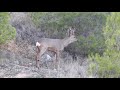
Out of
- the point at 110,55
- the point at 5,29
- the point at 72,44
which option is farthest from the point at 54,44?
the point at 110,55

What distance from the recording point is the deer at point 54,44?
314 inches

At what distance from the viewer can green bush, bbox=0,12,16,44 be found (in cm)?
799

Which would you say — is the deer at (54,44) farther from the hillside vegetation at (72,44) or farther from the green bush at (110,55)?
the green bush at (110,55)

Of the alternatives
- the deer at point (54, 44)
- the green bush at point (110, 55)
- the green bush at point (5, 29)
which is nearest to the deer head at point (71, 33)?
the deer at point (54, 44)

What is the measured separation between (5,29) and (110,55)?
2304 millimetres

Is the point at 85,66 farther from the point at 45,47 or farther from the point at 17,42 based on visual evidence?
the point at 17,42

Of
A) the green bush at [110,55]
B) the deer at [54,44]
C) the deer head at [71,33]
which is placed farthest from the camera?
the deer head at [71,33]

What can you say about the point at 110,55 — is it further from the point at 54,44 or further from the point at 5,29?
the point at 5,29

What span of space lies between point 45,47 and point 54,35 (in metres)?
0.38

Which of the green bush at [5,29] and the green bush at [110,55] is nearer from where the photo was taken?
the green bush at [110,55]

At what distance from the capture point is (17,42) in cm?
811

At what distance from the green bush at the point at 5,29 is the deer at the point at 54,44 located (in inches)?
24.2

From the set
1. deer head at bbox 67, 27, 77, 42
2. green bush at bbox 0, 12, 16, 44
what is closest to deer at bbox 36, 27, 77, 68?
deer head at bbox 67, 27, 77, 42
